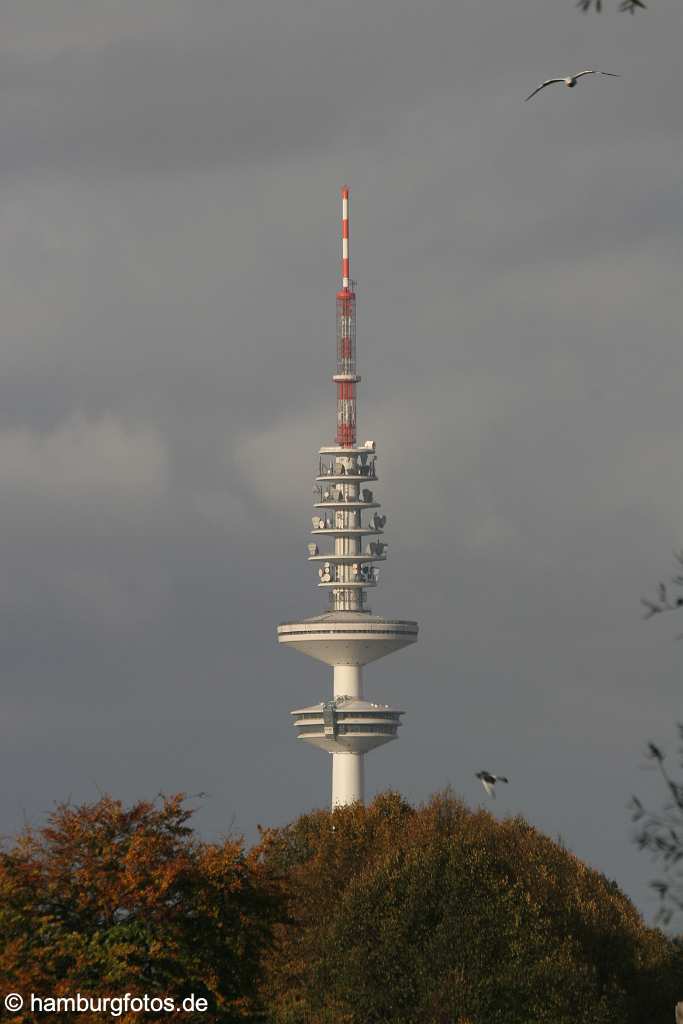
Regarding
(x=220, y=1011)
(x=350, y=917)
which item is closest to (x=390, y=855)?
(x=350, y=917)

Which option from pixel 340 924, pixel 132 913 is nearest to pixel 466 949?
pixel 340 924

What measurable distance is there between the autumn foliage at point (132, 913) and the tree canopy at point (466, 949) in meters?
13.8

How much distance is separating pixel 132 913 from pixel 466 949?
A: 27.0 meters

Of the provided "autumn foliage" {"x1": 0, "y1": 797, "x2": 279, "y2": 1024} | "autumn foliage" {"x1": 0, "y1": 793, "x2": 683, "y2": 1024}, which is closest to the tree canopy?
"autumn foliage" {"x1": 0, "y1": 793, "x2": 683, "y2": 1024}

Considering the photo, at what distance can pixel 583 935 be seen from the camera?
270ft

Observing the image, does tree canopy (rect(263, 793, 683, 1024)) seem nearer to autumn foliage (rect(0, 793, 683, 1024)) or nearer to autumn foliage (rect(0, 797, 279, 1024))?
autumn foliage (rect(0, 793, 683, 1024))

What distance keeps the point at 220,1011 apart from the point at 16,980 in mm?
6146

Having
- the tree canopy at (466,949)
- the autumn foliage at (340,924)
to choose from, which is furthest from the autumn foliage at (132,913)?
the tree canopy at (466,949)

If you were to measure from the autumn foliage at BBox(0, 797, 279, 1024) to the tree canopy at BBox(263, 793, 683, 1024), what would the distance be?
13770mm

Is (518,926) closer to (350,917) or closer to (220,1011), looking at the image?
(350,917)

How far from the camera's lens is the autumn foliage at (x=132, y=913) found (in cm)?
4800

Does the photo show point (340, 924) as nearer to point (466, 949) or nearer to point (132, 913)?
point (466, 949)

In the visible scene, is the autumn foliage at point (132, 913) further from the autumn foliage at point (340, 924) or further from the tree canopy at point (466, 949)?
the tree canopy at point (466, 949)

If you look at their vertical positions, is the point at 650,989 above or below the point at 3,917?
above
